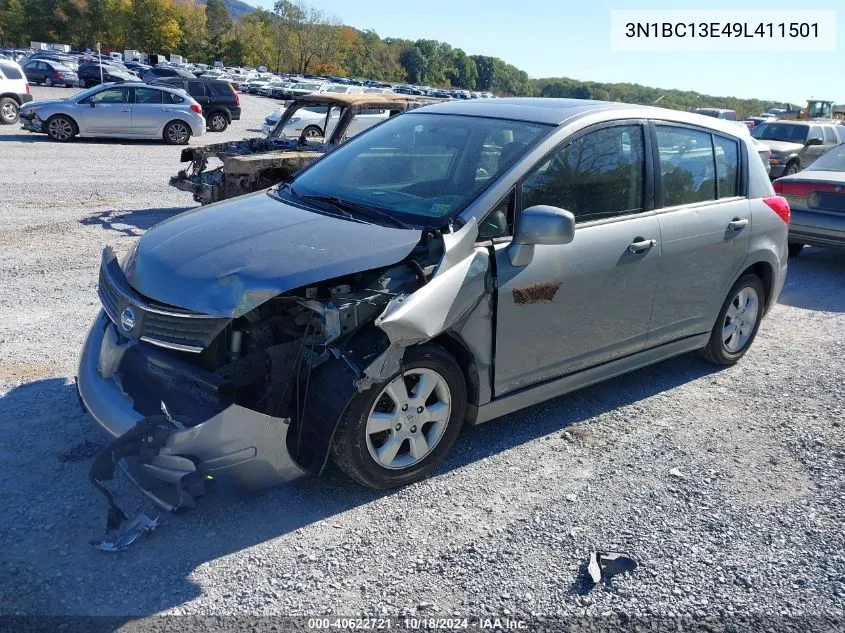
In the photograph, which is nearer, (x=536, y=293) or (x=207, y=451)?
(x=207, y=451)

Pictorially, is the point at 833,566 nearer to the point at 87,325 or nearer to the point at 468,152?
the point at 468,152

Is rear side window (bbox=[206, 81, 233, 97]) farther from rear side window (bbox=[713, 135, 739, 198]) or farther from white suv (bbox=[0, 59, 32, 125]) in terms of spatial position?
rear side window (bbox=[713, 135, 739, 198])

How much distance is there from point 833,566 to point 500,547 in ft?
4.94

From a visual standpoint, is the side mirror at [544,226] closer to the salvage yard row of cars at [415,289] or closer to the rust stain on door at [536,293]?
the salvage yard row of cars at [415,289]

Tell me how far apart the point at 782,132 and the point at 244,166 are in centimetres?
1546

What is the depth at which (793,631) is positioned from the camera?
2902mm

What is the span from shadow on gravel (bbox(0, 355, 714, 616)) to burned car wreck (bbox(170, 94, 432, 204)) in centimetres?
514

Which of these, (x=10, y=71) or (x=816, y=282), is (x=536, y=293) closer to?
(x=816, y=282)

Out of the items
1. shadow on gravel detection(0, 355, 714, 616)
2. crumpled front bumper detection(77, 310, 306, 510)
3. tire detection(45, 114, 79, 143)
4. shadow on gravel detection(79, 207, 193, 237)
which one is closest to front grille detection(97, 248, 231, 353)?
crumpled front bumper detection(77, 310, 306, 510)

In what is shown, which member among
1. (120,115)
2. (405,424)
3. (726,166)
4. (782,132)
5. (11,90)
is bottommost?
(405,424)

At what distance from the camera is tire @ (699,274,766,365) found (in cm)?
527

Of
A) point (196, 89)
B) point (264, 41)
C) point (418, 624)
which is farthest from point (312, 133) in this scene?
point (264, 41)

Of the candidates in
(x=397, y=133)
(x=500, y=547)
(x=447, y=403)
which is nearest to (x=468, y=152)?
(x=397, y=133)

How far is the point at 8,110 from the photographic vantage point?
20.4 metres
